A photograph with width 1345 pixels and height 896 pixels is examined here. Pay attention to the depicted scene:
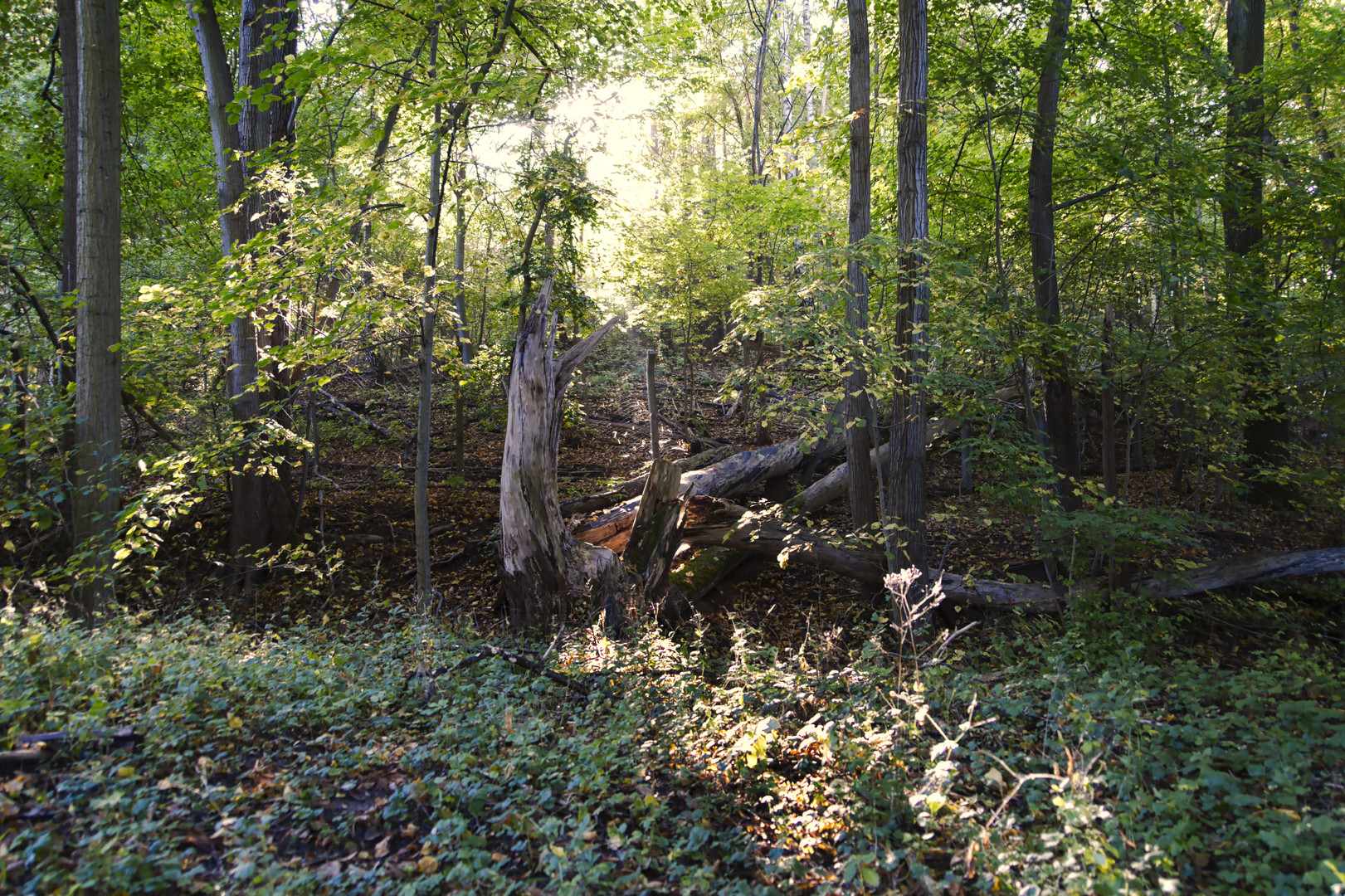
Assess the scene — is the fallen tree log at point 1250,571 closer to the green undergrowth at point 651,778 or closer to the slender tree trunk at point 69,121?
the green undergrowth at point 651,778

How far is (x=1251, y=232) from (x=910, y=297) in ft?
20.2

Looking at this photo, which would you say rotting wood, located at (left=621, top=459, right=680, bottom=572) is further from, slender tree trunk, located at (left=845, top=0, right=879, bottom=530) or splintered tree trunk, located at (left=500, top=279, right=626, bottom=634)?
slender tree trunk, located at (left=845, top=0, right=879, bottom=530)

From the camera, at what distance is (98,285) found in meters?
4.78

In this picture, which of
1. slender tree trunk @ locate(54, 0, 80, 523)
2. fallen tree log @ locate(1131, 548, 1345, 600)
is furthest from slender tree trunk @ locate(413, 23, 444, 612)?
fallen tree log @ locate(1131, 548, 1345, 600)

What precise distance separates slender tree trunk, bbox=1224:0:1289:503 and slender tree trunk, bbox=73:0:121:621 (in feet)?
30.8

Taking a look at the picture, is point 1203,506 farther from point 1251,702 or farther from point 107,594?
point 107,594

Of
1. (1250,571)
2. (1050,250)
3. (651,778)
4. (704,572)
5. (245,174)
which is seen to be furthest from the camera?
(704,572)

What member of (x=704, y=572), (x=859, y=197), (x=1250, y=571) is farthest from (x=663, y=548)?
(x=1250, y=571)

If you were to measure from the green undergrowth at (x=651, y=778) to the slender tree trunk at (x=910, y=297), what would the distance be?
1.88 metres

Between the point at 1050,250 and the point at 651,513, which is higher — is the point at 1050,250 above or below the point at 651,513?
above

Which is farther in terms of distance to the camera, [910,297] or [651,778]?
[910,297]

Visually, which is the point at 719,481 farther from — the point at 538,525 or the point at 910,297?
the point at 910,297

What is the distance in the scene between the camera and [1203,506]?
8.75 metres

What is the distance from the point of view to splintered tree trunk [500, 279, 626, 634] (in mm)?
5832
